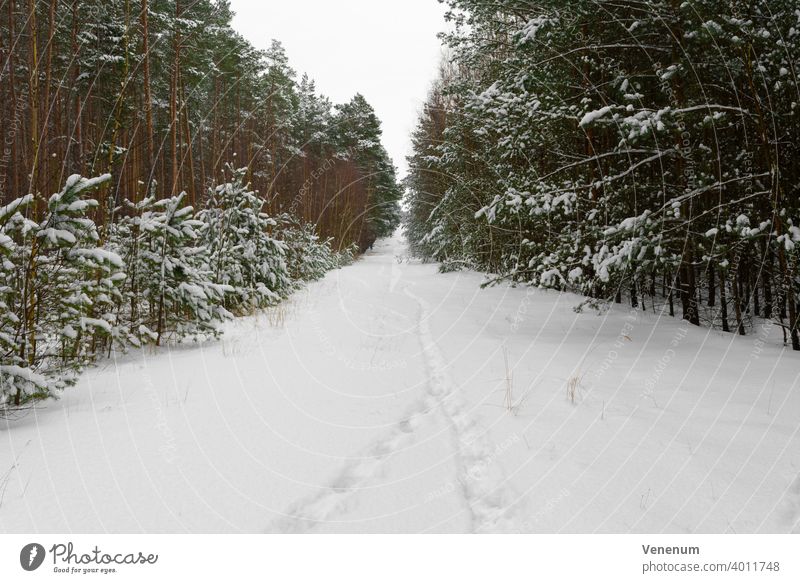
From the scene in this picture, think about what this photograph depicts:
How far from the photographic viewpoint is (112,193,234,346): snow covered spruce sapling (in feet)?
20.3

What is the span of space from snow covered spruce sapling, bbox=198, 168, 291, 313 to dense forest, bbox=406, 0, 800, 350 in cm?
526

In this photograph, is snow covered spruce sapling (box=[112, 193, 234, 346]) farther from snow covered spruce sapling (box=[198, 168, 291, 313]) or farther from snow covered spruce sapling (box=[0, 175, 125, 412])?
snow covered spruce sapling (box=[198, 168, 291, 313])

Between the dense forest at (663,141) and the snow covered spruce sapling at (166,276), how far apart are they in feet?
15.3

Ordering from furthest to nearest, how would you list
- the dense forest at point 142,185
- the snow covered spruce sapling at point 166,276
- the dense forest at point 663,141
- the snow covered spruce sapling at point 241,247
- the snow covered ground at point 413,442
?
the snow covered spruce sapling at point 241,247, the snow covered spruce sapling at point 166,276, the dense forest at point 663,141, the dense forest at point 142,185, the snow covered ground at point 413,442

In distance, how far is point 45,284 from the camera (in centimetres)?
415

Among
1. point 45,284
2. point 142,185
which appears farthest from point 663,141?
point 142,185

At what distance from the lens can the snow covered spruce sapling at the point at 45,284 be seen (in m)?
3.71

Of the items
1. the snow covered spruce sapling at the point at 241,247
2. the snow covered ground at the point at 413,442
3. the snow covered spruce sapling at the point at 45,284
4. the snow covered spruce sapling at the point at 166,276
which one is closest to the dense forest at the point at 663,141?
the snow covered ground at the point at 413,442

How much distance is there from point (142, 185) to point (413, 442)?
84.5ft

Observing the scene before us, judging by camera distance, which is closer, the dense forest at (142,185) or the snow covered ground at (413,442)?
the snow covered ground at (413,442)

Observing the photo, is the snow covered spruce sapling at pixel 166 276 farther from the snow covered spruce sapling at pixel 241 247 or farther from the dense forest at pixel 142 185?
the snow covered spruce sapling at pixel 241 247

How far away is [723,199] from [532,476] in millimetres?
6785
